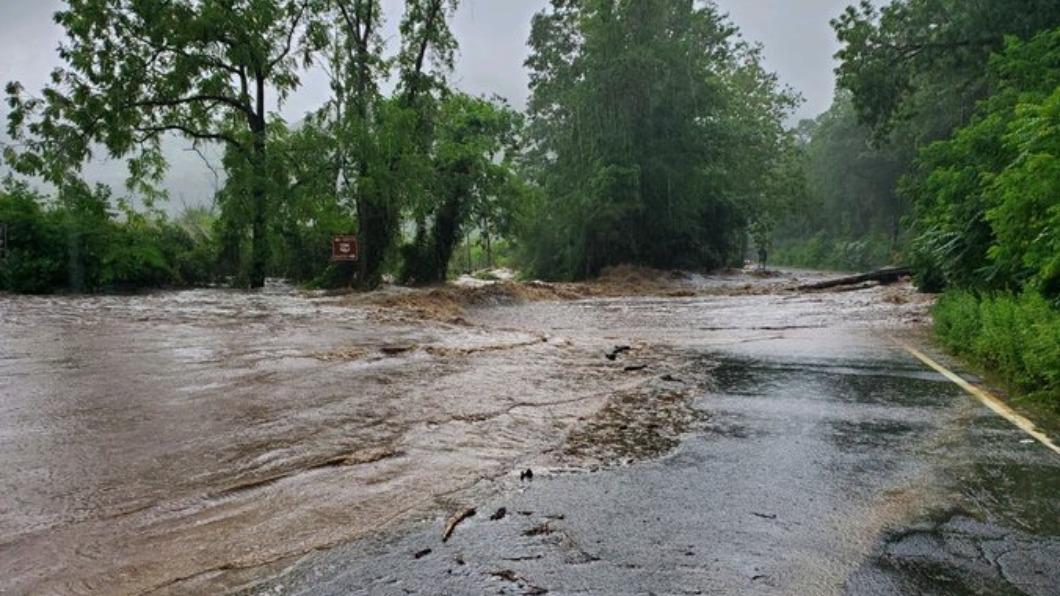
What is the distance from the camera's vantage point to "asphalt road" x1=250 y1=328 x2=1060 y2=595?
3600 mm

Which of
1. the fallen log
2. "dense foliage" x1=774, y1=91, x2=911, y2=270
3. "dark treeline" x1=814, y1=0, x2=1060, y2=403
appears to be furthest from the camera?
"dense foliage" x1=774, y1=91, x2=911, y2=270

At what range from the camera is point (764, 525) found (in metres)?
4.39

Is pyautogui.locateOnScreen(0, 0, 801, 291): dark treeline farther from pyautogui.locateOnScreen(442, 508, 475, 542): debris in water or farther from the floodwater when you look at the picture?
pyautogui.locateOnScreen(442, 508, 475, 542): debris in water

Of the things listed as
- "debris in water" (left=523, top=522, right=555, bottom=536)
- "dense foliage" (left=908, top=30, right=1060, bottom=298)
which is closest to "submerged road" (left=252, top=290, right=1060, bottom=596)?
"debris in water" (left=523, top=522, right=555, bottom=536)

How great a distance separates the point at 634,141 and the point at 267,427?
121 ft

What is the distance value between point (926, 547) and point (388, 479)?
3.24 m

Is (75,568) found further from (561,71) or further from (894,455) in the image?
(561,71)

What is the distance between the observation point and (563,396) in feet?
28.6

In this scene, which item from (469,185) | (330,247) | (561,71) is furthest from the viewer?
(561,71)

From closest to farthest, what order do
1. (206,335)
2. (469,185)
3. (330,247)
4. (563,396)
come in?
1. (563,396)
2. (206,335)
3. (330,247)
4. (469,185)

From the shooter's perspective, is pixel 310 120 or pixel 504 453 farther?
pixel 310 120

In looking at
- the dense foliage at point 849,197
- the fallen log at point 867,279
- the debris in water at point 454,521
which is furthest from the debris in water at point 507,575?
the dense foliage at point 849,197

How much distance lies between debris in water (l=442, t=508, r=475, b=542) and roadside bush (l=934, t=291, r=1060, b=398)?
6723 millimetres

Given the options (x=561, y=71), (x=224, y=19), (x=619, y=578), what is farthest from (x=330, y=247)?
(x=619, y=578)
